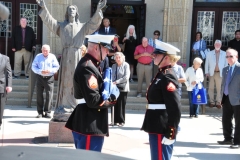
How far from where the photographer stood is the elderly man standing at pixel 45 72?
864 cm

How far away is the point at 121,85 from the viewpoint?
8242 millimetres

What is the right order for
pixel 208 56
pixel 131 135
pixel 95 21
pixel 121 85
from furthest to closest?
pixel 208 56, pixel 121 85, pixel 131 135, pixel 95 21

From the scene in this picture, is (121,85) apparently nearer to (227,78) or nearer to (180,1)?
(227,78)

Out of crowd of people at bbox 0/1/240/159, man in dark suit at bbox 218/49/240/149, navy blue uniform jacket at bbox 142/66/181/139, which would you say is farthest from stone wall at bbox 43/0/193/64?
navy blue uniform jacket at bbox 142/66/181/139

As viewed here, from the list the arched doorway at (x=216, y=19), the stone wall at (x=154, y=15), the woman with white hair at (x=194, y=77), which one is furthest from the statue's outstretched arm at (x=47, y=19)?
the arched doorway at (x=216, y=19)

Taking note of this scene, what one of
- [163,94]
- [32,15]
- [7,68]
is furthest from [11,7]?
[163,94]

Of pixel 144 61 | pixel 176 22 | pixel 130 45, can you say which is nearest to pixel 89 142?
pixel 144 61

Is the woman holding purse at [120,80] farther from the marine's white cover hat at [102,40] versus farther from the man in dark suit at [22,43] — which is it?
the marine's white cover hat at [102,40]

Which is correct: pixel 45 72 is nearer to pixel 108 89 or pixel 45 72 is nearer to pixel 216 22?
pixel 108 89

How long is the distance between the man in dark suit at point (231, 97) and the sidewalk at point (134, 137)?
24 cm

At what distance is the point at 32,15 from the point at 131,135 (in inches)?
272

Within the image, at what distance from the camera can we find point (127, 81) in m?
8.34

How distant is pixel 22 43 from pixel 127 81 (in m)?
4.57

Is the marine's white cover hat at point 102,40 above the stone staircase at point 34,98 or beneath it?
above
